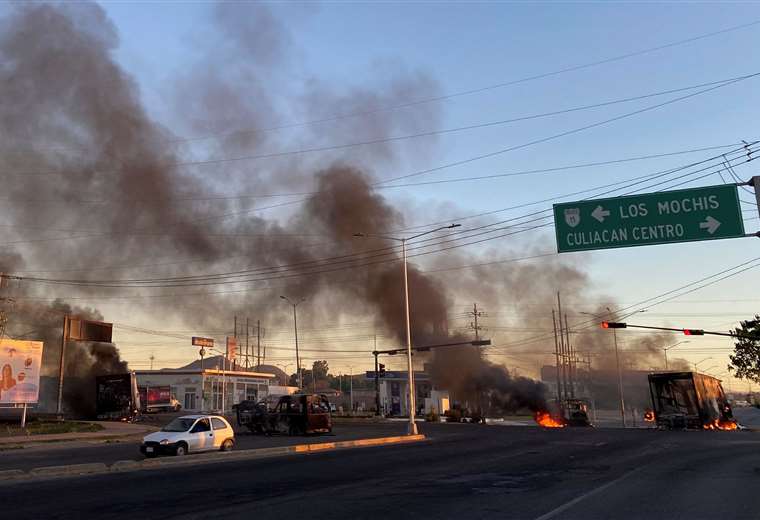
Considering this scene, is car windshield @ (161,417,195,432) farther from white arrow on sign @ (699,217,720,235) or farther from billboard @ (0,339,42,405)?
white arrow on sign @ (699,217,720,235)

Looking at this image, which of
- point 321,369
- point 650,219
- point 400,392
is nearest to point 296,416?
point 650,219

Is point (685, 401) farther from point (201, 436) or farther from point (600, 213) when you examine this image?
point (201, 436)

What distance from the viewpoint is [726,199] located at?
42.7 feet

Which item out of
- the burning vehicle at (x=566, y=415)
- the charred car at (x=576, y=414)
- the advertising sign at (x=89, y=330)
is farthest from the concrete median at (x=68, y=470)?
the charred car at (x=576, y=414)

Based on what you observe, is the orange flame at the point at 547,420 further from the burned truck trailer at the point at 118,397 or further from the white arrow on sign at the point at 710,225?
the white arrow on sign at the point at 710,225

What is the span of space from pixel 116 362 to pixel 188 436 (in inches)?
1602

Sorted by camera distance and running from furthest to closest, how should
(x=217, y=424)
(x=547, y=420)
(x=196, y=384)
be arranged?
(x=196, y=384)
(x=547, y=420)
(x=217, y=424)

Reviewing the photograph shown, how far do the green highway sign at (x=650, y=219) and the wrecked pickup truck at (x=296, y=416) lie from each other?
1768cm

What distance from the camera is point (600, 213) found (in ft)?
46.2

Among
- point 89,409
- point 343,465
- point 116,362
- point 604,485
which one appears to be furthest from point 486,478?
point 116,362

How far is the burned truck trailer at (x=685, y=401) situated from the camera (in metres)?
33.8

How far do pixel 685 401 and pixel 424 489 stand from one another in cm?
2934

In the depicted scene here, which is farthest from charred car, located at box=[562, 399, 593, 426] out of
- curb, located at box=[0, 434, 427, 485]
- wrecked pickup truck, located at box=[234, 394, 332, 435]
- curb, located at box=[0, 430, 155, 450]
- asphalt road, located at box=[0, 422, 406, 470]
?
curb, located at box=[0, 430, 155, 450]

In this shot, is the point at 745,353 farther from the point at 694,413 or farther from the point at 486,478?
the point at 486,478
